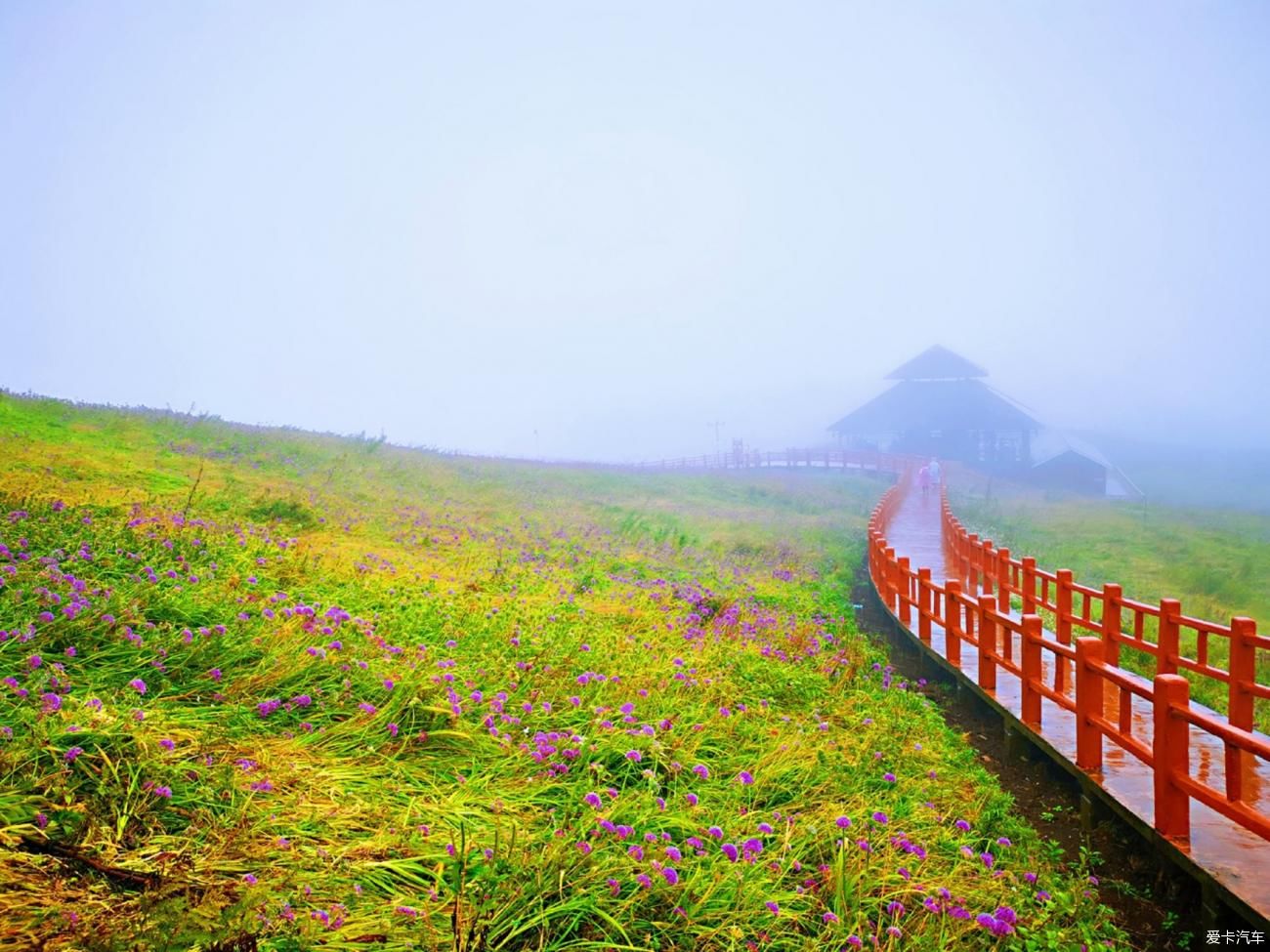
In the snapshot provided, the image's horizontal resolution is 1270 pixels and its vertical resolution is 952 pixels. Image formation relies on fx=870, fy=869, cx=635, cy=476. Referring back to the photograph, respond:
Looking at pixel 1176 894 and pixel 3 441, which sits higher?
pixel 3 441

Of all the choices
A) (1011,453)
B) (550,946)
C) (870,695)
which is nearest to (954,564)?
(870,695)

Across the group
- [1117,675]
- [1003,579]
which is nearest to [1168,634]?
[1117,675]

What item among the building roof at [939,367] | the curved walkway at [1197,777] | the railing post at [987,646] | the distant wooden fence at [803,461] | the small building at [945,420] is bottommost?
the curved walkway at [1197,777]

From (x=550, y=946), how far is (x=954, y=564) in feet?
50.1

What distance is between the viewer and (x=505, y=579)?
9.70m

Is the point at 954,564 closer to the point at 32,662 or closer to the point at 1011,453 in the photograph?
the point at 32,662

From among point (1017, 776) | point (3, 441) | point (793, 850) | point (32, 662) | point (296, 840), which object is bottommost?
point (1017, 776)

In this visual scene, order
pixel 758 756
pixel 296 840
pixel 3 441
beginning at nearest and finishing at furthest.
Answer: pixel 296 840, pixel 758 756, pixel 3 441

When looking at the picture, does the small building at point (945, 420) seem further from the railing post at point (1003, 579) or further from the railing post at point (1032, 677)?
the railing post at point (1032, 677)

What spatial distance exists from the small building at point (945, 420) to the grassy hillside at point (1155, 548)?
1443 centimetres

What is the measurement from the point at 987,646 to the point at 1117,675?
2903mm

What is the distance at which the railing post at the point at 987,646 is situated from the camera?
27.4ft

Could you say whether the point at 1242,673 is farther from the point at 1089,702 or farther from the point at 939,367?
the point at 939,367

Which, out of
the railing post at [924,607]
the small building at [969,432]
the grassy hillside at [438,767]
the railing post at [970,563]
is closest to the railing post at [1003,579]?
the railing post at [970,563]
